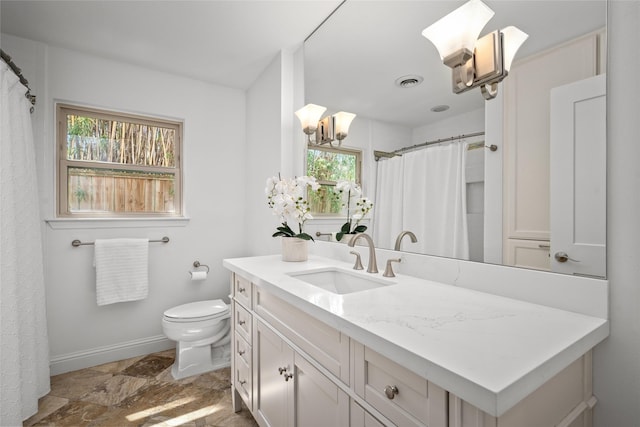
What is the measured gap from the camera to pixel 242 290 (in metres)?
1.60

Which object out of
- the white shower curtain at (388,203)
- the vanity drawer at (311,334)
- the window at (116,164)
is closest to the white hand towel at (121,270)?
the window at (116,164)

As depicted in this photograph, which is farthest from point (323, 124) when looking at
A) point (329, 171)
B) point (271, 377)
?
point (271, 377)

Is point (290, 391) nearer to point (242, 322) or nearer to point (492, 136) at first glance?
point (242, 322)

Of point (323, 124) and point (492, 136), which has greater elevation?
point (323, 124)

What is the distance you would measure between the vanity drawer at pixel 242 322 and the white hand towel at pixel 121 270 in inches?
44.4

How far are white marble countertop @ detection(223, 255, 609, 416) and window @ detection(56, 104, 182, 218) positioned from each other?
198 cm

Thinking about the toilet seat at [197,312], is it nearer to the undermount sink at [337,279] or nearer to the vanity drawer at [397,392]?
the undermount sink at [337,279]

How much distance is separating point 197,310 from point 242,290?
0.90 m

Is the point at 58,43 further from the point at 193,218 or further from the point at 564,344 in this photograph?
the point at 564,344

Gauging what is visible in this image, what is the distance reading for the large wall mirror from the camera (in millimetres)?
873

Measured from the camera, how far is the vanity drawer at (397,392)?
2.02 feet

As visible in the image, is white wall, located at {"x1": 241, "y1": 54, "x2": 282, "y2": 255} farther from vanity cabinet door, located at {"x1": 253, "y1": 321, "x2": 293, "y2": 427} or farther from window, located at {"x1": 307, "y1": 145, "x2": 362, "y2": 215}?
vanity cabinet door, located at {"x1": 253, "y1": 321, "x2": 293, "y2": 427}

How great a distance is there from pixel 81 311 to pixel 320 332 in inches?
89.2

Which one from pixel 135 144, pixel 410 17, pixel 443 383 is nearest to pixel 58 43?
pixel 135 144
